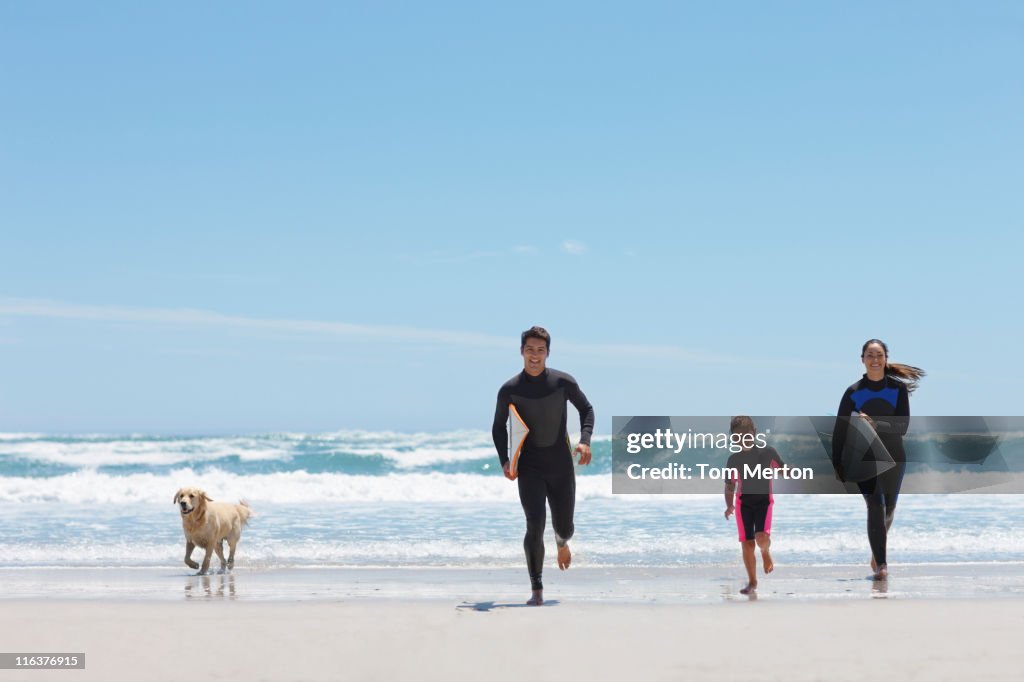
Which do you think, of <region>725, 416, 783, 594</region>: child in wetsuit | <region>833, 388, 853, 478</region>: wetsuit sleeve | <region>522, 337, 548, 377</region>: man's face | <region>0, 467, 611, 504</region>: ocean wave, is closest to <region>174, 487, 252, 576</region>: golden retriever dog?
<region>522, 337, 548, 377</region>: man's face

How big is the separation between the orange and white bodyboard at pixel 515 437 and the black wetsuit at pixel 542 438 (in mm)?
28

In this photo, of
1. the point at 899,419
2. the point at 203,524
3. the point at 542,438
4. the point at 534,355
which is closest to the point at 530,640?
the point at 542,438

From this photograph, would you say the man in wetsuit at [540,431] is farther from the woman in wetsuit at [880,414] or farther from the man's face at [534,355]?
the woman in wetsuit at [880,414]

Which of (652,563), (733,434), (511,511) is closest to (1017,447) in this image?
(511,511)

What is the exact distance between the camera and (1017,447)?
105 feet

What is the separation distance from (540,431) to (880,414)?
297cm

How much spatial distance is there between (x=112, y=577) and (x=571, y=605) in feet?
15.6

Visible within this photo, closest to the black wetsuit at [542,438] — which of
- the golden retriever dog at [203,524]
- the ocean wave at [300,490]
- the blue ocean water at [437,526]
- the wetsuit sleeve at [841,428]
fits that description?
the wetsuit sleeve at [841,428]

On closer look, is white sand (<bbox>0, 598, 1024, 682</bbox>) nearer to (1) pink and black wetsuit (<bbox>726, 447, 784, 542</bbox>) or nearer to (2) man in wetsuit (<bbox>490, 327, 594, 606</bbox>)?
(2) man in wetsuit (<bbox>490, 327, 594, 606</bbox>)

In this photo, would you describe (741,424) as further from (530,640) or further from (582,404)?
(530,640)

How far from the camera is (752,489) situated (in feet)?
24.9

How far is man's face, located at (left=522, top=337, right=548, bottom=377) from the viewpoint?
689 cm

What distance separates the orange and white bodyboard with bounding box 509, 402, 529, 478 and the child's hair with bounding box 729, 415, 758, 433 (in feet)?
5.46

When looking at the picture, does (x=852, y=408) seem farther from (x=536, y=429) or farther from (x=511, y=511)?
(x=511, y=511)
